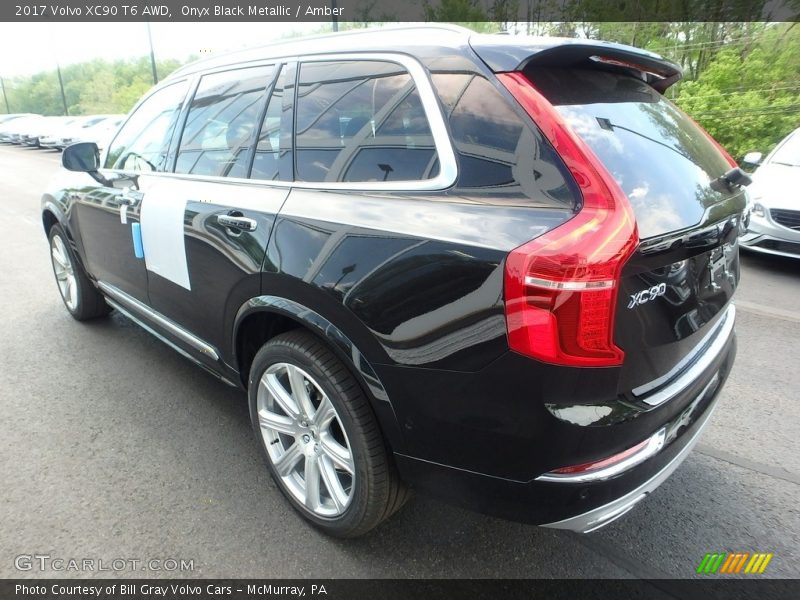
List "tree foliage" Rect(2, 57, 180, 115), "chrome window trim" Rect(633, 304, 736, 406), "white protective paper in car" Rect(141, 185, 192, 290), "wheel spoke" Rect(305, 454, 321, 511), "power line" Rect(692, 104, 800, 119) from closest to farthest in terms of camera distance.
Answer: "chrome window trim" Rect(633, 304, 736, 406), "wheel spoke" Rect(305, 454, 321, 511), "white protective paper in car" Rect(141, 185, 192, 290), "power line" Rect(692, 104, 800, 119), "tree foliage" Rect(2, 57, 180, 115)

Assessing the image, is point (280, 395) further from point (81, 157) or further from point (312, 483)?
point (81, 157)

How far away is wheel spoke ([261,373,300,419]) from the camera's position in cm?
218

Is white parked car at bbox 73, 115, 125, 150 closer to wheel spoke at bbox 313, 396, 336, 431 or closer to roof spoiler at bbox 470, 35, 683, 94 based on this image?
wheel spoke at bbox 313, 396, 336, 431

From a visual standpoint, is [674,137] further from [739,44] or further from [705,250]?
[739,44]

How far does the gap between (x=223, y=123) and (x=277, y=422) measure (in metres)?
1.50

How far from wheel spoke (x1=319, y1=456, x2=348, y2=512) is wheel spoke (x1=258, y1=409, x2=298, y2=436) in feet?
0.64

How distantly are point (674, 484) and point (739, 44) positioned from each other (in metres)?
23.7

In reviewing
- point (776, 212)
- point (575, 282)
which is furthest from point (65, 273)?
point (776, 212)

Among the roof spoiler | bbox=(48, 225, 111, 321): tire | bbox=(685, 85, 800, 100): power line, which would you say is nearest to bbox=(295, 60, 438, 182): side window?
the roof spoiler

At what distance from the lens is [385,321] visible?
1688 mm

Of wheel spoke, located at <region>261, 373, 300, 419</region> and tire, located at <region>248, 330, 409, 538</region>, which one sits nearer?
tire, located at <region>248, 330, 409, 538</region>

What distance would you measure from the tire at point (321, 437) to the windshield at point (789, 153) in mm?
6802

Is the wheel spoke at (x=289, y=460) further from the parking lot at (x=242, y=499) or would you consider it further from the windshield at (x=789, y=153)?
the windshield at (x=789, y=153)

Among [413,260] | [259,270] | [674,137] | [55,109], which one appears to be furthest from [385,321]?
[55,109]
